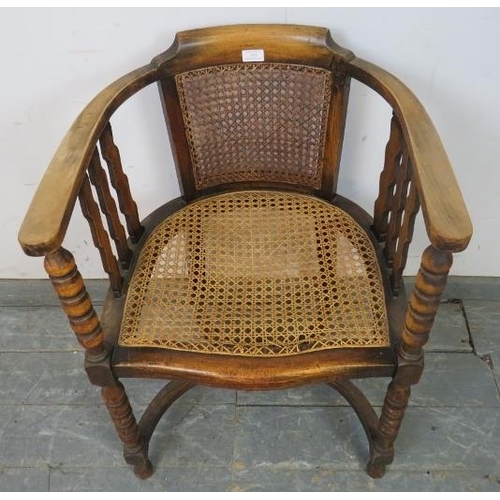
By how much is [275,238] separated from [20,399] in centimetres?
83

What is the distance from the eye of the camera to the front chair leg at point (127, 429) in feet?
3.36

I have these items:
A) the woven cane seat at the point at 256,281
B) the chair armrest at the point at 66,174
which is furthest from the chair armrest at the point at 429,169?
the chair armrest at the point at 66,174

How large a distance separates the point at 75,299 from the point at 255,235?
43 centimetres

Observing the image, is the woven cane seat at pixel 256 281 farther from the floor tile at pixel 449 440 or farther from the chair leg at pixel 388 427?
the floor tile at pixel 449 440

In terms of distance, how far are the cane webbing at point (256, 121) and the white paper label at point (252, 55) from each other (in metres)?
0.02

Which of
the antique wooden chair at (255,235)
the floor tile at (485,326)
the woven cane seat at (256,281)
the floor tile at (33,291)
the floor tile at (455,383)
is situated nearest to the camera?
the antique wooden chair at (255,235)

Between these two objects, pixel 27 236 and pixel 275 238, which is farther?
pixel 275 238

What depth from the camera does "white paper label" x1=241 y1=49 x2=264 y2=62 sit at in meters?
1.05

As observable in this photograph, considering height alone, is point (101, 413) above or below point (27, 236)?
below

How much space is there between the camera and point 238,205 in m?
1.20

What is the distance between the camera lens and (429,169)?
0.81 metres

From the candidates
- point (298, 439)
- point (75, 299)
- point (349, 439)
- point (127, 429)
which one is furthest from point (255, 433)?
point (75, 299)

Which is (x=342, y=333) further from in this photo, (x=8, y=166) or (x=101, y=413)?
(x=8, y=166)
